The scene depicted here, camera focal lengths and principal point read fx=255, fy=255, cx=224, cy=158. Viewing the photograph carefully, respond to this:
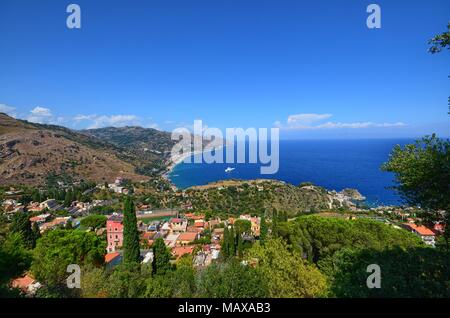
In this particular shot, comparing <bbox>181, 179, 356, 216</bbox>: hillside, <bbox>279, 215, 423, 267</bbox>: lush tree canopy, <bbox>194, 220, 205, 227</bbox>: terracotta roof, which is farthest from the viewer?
<bbox>181, 179, 356, 216</bbox>: hillside

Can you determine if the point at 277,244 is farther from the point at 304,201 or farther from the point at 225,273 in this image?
the point at 304,201

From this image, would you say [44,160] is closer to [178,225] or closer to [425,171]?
[178,225]

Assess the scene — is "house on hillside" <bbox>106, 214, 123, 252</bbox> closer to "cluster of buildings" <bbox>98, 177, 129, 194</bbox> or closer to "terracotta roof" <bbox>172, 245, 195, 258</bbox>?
"terracotta roof" <bbox>172, 245, 195, 258</bbox>

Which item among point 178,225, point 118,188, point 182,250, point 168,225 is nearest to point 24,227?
point 182,250

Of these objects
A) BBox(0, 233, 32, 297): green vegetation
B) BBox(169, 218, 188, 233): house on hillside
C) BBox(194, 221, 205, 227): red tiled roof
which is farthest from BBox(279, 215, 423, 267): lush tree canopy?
BBox(194, 221, 205, 227): red tiled roof

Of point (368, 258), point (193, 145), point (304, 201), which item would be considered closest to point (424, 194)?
point (368, 258)

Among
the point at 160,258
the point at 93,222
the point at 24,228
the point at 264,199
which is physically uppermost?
the point at 24,228

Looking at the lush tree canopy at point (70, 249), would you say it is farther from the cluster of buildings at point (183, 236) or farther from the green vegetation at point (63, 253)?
the cluster of buildings at point (183, 236)

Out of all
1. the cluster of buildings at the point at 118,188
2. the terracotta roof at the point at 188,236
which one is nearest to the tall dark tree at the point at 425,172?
the terracotta roof at the point at 188,236
